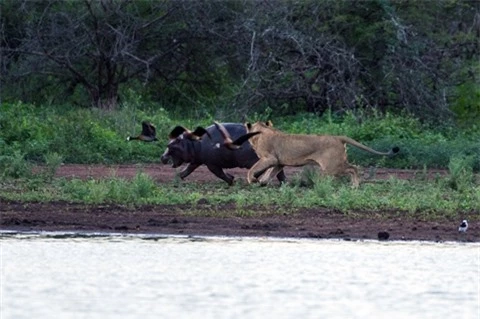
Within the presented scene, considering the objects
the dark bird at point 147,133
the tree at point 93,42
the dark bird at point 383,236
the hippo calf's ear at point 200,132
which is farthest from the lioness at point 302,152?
the tree at point 93,42

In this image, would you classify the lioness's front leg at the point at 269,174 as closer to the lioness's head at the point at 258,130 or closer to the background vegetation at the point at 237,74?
the lioness's head at the point at 258,130

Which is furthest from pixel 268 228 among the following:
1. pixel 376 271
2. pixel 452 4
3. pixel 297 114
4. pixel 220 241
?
pixel 452 4

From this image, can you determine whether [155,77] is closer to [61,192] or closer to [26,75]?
[26,75]

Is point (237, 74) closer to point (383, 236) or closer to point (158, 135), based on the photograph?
point (158, 135)

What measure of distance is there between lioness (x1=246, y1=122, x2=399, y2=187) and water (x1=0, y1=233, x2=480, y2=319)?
3729mm

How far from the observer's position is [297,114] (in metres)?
22.6

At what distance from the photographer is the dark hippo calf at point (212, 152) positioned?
16.8 meters

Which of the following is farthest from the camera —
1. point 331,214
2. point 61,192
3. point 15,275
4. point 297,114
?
point 297,114

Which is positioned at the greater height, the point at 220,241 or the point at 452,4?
the point at 452,4

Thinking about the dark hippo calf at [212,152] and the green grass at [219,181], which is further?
the dark hippo calf at [212,152]

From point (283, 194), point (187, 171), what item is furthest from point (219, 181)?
point (283, 194)

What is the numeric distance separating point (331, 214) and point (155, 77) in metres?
11.7

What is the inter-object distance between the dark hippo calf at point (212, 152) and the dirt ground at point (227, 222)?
2.47 m

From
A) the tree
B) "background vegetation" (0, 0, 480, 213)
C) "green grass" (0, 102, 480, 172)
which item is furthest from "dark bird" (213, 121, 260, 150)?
the tree
